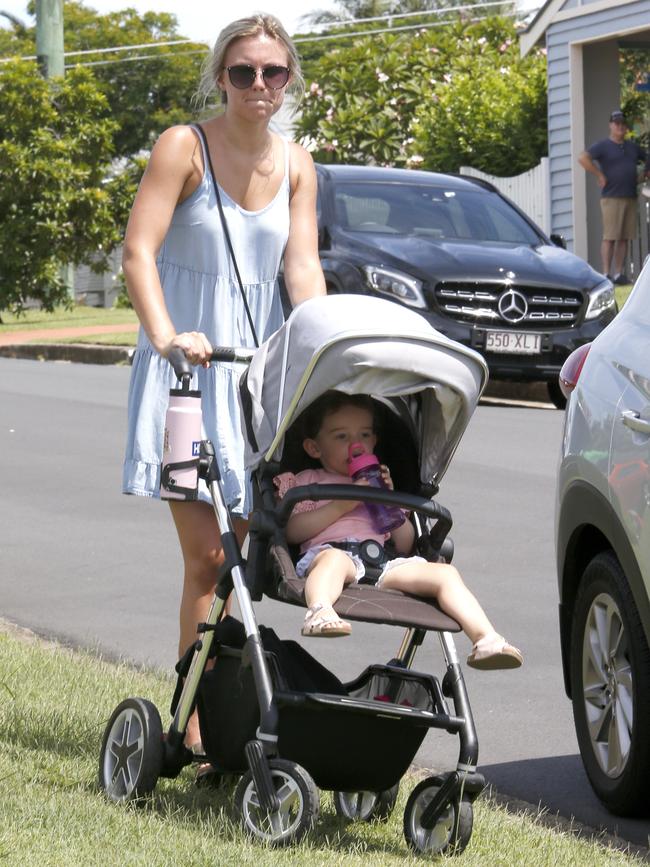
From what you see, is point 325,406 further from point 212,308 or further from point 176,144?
point 176,144

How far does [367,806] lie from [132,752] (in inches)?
25.0

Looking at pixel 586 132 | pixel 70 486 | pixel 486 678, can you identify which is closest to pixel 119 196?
pixel 586 132

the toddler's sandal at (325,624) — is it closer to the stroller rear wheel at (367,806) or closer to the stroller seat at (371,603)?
the stroller seat at (371,603)

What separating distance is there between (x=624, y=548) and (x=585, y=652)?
55 cm

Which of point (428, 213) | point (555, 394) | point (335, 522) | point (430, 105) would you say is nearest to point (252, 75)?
point (335, 522)

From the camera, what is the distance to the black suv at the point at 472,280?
565 inches

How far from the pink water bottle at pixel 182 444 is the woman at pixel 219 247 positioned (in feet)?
1.02

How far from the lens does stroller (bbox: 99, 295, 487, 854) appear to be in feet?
13.5

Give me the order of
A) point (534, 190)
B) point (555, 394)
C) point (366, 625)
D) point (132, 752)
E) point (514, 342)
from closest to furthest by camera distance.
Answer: point (132, 752), point (366, 625), point (514, 342), point (555, 394), point (534, 190)

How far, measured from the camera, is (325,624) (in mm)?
4039

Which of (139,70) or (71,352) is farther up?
(139,70)

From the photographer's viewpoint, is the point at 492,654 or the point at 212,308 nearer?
the point at 492,654

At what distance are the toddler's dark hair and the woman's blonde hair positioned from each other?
0.90m

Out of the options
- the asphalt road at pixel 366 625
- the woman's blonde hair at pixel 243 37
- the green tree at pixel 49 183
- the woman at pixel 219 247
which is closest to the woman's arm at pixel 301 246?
the woman at pixel 219 247
